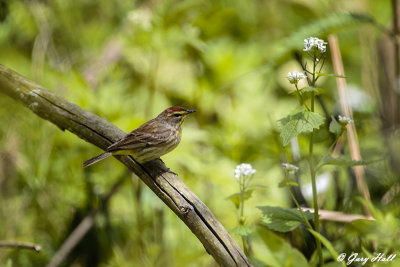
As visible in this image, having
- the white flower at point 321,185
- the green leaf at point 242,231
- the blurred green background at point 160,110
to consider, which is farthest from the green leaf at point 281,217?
the white flower at point 321,185

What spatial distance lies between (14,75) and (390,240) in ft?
5.29

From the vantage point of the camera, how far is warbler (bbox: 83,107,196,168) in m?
1.73

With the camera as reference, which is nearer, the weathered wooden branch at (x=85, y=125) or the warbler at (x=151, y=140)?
the weathered wooden branch at (x=85, y=125)

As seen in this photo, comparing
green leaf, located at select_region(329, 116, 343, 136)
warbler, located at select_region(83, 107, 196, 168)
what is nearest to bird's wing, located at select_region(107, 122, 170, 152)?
warbler, located at select_region(83, 107, 196, 168)

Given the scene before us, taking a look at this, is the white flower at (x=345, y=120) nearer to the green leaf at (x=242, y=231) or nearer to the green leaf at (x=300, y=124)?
the green leaf at (x=300, y=124)

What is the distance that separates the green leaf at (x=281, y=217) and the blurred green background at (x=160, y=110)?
0.23m

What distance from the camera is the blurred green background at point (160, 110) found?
2225 mm

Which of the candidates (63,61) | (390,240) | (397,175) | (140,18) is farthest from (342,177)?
(63,61)

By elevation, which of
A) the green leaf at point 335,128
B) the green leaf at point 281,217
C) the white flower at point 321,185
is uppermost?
the green leaf at point 335,128

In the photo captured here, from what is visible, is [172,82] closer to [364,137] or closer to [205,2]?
[205,2]

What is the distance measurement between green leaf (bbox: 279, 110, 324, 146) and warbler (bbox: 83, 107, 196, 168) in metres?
0.75

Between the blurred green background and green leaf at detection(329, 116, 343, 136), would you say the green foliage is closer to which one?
green leaf at detection(329, 116, 343, 136)

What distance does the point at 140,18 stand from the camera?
264cm

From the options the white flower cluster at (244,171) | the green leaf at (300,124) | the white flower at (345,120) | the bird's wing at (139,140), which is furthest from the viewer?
the bird's wing at (139,140)
